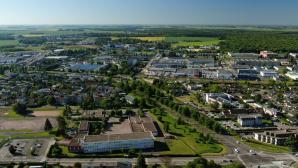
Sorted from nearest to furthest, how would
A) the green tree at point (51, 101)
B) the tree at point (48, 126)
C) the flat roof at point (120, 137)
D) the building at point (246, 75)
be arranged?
the flat roof at point (120, 137) → the tree at point (48, 126) → the green tree at point (51, 101) → the building at point (246, 75)

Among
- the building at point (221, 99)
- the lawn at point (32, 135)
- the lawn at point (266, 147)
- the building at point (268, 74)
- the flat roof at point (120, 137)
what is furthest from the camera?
the building at point (268, 74)

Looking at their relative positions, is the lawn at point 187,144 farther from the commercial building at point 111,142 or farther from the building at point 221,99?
the building at point 221,99

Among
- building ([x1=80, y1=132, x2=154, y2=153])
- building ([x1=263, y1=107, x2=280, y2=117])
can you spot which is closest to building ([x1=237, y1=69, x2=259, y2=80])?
building ([x1=263, y1=107, x2=280, y2=117])

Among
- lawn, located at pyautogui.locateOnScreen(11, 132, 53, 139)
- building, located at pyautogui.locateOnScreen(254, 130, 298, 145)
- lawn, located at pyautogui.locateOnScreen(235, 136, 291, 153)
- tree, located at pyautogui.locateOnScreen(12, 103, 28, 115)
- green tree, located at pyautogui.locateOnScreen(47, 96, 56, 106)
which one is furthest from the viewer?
green tree, located at pyautogui.locateOnScreen(47, 96, 56, 106)

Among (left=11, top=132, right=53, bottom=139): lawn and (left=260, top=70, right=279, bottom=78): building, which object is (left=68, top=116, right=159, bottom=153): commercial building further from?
(left=260, top=70, right=279, bottom=78): building

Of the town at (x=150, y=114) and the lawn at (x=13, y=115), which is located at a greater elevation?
the town at (x=150, y=114)

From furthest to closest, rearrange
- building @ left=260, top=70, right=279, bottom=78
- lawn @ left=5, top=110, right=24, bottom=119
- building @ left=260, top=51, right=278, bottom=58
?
building @ left=260, top=51, right=278, bottom=58 → building @ left=260, top=70, right=279, bottom=78 → lawn @ left=5, top=110, right=24, bottom=119

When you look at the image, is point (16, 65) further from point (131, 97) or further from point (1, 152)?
point (1, 152)

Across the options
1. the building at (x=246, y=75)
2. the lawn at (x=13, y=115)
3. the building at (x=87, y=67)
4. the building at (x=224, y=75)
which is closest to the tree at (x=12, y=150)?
the lawn at (x=13, y=115)
